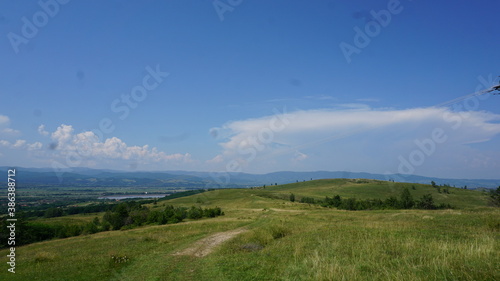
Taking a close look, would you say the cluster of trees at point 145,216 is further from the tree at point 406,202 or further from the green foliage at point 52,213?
the green foliage at point 52,213

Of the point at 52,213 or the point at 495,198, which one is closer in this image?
the point at 495,198

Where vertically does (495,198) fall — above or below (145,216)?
above

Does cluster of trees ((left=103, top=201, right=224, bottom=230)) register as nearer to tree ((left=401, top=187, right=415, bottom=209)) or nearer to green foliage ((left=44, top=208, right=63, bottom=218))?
tree ((left=401, top=187, right=415, bottom=209))

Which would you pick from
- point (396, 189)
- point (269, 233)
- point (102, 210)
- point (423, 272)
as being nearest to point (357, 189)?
point (396, 189)

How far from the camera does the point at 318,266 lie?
Result: 10094mm

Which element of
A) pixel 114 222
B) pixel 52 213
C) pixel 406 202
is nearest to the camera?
pixel 114 222

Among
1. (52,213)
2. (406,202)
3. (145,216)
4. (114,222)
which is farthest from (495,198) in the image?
(52,213)

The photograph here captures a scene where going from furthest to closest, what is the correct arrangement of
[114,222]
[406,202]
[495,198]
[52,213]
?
[52,213]
[406,202]
[495,198]
[114,222]

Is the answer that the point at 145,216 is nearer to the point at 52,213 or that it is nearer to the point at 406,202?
the point at 406,202

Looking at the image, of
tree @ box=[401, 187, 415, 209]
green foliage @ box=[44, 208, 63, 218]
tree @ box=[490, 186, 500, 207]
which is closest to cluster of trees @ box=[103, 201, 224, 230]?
tree @ box=[401, 187, 415, 209]

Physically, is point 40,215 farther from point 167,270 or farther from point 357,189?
point 357,189

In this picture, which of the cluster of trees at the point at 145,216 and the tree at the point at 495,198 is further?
the tree at the point at 495,198

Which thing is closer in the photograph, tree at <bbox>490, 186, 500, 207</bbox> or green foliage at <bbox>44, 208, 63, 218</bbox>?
tree at <bbox>490, 186, 500, 207</bbox>

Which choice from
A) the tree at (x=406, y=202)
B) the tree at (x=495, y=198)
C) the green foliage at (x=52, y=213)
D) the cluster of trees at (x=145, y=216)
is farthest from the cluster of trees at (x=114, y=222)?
the tree at (x=495, y=198)
